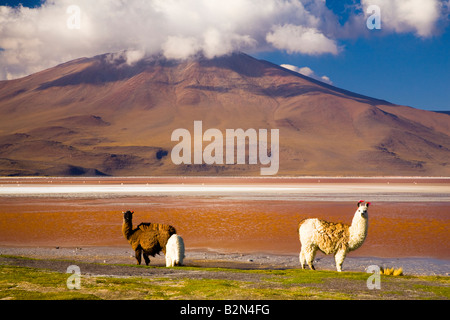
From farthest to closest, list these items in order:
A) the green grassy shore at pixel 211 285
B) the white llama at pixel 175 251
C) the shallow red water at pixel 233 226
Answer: the shallow red water at pixel 233 226 → the white llama at pixel 175 251 → the green grassy shore at pixel 211 285

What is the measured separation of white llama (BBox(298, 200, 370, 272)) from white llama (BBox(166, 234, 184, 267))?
3.27 meters

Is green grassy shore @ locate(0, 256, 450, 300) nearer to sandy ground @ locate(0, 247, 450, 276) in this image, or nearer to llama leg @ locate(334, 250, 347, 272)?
llama leg @ locate(334, 250, 347, 272)

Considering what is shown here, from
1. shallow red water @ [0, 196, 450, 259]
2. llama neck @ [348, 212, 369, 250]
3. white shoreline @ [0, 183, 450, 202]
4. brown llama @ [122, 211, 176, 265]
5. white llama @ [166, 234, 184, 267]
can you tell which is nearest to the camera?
llama neck @ [348, 212, 369, 250]

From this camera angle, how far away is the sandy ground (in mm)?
15062

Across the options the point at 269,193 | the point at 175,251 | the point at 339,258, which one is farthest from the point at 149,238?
the point at 269,193

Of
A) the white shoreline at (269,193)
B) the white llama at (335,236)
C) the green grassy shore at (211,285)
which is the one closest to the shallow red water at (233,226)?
the white llama at (335,236)

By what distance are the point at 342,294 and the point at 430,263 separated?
25.6 ft

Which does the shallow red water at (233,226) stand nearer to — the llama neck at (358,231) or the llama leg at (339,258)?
the llama neck at (358,231)

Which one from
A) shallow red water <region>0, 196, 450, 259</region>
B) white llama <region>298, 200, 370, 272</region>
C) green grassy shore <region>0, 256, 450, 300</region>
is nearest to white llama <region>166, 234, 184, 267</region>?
green grassy shore <region>0, 256, 450, 300</region>

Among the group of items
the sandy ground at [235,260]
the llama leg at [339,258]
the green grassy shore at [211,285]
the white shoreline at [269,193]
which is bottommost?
the sandy ground at [235,260]

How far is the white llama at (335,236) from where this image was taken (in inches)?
526

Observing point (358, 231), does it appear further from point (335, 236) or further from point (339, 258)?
point (339, 258)

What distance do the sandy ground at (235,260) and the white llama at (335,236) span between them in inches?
56.4
